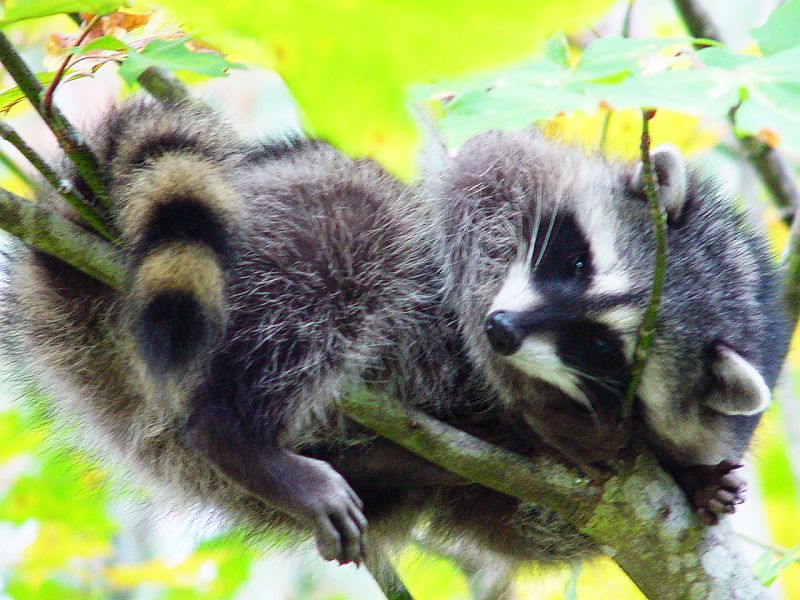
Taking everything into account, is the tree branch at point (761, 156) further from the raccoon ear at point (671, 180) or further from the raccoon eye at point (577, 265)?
the raccoon eye at point (577, 265)

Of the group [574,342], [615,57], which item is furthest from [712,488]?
[615,57]

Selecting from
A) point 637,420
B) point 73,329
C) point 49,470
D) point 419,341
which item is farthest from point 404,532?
point 49,470

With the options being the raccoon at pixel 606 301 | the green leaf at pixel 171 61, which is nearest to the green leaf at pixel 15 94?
the green leaf at pixel 171 61

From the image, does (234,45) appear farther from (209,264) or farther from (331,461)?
(331,461)

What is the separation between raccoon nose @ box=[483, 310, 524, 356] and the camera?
2271 millimetres

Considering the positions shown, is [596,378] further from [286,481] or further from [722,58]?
[722,58]

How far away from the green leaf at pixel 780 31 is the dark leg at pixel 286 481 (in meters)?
1.40

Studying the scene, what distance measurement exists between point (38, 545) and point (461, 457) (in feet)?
7.96

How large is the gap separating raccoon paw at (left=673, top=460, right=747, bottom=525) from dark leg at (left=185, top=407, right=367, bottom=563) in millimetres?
840

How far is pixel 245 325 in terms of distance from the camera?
2443mm

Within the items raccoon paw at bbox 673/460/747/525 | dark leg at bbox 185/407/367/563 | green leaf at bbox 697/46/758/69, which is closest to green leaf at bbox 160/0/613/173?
green leaf at bbox 697/46/758/69

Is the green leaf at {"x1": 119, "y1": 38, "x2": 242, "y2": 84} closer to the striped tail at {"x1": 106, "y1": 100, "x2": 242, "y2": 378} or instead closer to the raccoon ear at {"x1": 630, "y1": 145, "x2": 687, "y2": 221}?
the striped tail at {"x1": 106, "y1": 100, "x2": 242, "y2": 378}

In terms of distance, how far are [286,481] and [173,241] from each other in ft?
2.09

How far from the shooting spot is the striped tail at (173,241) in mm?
2111
